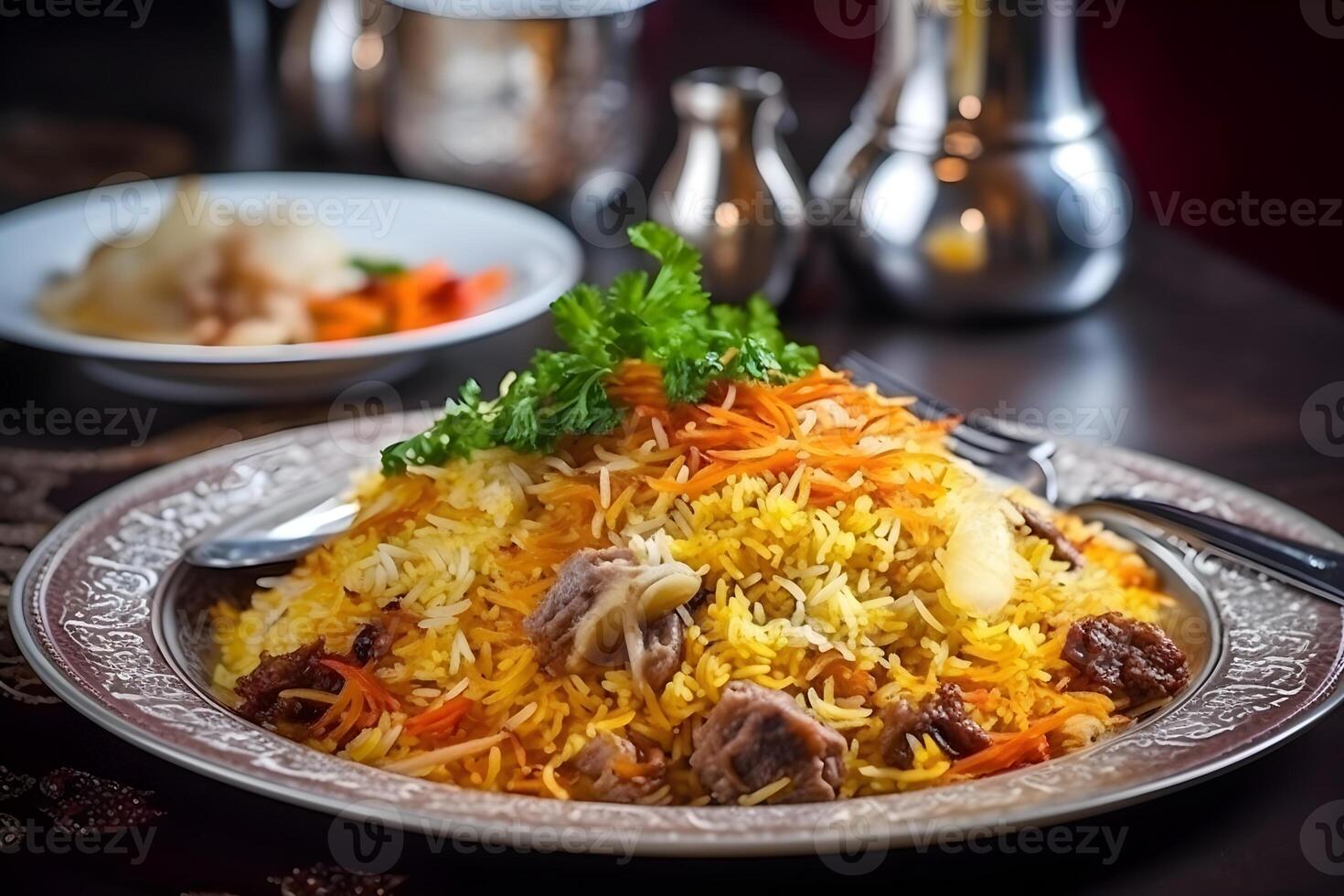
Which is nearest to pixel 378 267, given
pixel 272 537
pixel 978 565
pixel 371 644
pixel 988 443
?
pixel 272 537

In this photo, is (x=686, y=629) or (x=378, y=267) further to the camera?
(x=378, y=267)

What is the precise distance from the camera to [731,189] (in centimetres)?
373

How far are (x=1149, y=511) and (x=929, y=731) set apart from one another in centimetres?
69

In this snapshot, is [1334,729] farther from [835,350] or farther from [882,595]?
[835,350]

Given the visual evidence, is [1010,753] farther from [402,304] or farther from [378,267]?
[378,267]

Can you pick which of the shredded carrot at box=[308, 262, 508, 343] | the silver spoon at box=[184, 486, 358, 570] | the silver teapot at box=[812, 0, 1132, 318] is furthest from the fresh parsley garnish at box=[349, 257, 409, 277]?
the silver spoon at box=[184, 486, 358, 570]

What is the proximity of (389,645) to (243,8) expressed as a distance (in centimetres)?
576

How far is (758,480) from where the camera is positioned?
1911 mm

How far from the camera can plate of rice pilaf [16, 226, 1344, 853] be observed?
1632 mm

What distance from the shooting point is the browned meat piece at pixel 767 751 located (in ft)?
5.36

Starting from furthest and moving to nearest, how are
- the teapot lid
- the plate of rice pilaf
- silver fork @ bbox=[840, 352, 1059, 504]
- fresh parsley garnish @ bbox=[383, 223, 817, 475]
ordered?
the teapot lid → silver fork @ bbox=[840, 352, 1059, 504] → fresh parsley garnish @ bbox=[383, 223, 817, 475] → the plate of rice pilaf

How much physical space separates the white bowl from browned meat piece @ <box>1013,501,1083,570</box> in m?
1.34

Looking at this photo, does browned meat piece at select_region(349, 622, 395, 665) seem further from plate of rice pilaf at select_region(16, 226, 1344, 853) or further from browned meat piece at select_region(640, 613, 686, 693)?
browned meat piece at select_region(640, 613, 686, 693)

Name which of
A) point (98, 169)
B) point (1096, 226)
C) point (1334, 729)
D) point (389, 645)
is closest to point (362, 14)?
point (98, 169)
